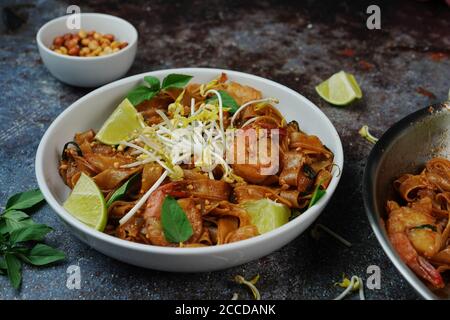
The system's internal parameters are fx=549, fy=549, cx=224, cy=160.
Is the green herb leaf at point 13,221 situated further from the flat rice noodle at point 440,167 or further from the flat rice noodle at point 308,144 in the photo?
the flat rice noodle at point 440,167

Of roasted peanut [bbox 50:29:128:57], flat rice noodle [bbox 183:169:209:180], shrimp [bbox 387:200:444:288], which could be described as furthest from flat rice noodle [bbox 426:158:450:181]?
roasted peanut [bbox 50:29:128:57]

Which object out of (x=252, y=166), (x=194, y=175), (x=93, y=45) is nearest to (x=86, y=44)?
(x=93, y=45)

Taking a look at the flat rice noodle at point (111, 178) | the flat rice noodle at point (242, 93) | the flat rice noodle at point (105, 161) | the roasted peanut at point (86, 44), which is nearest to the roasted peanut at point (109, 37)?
the roasted peanut at point (86, 44)

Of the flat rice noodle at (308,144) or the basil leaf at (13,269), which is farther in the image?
the flat rice noodle at (308,144)

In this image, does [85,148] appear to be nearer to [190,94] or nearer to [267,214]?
[190,94]

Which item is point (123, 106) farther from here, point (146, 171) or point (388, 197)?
point (388, 197)
